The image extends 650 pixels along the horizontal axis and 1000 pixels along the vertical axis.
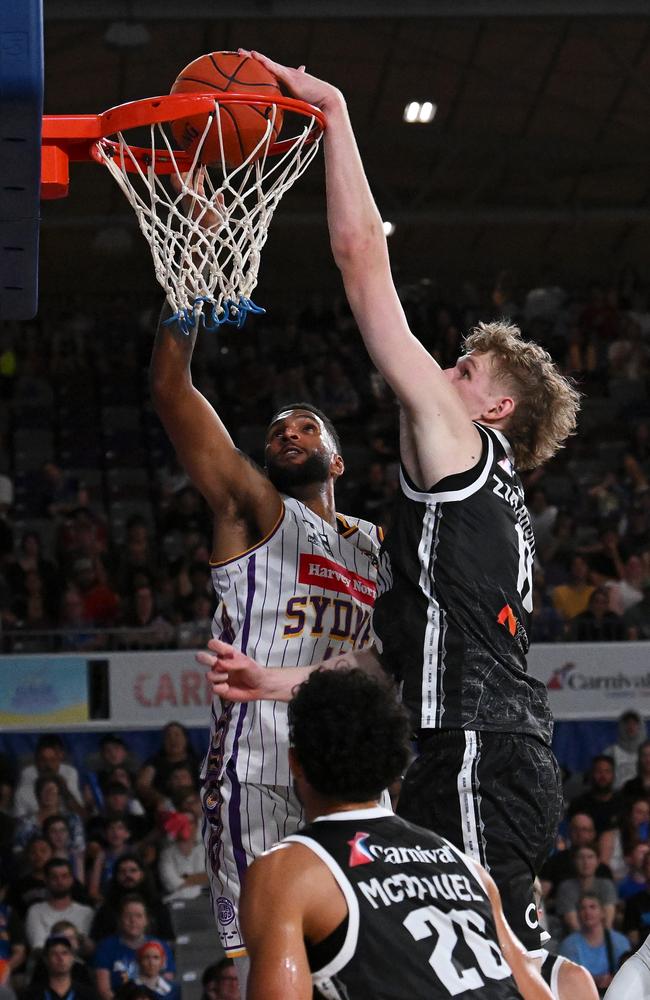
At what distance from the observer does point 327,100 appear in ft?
14.4

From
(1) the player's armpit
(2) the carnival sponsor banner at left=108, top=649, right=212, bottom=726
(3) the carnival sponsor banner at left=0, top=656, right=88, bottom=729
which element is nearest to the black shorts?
(1) the player's armpit

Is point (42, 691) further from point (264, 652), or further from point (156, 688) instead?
point (264, 652)

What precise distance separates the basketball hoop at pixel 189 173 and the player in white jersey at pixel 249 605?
0.92ft

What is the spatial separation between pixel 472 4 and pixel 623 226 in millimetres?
10211

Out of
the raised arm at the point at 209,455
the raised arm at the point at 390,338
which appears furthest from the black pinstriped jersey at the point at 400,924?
the raised arm at the point at 209,455

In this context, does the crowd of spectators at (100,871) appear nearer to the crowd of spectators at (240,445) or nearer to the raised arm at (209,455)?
the crowd of spectators at (240,445)

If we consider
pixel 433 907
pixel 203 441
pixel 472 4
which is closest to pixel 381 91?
pixel 472 4

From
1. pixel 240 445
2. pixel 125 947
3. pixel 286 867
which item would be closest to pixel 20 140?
pixel 286 867

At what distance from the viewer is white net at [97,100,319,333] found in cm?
455

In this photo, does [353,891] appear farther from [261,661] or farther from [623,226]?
[623,226]

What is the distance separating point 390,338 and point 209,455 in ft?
3.58

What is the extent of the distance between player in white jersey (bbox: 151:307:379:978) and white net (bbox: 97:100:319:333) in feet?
0.80

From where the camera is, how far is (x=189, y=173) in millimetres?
4672

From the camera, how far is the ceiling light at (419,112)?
19.7 metres
